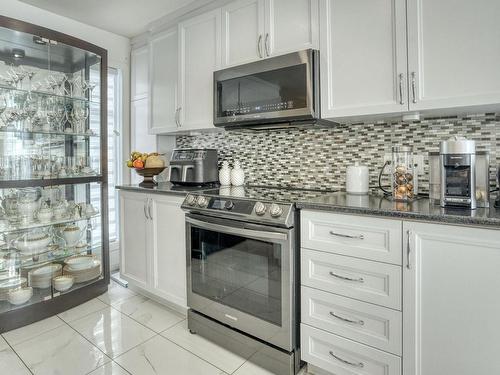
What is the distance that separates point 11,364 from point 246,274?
1.49 metres

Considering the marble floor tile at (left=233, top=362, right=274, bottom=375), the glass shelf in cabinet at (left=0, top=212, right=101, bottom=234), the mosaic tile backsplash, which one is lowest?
the marble floor tile at (left=233, top=362, right=274, bottom=375)

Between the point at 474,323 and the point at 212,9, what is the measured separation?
8.47 feet

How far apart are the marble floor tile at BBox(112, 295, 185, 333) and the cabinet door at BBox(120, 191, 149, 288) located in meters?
0.16

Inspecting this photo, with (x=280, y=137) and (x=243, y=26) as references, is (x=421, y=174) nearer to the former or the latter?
(x=280, y=137)

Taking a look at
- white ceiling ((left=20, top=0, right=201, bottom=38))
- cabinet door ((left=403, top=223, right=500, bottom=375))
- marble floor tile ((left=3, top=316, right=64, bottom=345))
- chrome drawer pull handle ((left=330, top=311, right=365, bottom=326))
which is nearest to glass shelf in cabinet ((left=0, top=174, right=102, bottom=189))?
marble floor tile ((left=3, top=316, right=64, bottom=345))

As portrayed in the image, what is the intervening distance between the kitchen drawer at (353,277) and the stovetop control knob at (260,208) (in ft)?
0.99

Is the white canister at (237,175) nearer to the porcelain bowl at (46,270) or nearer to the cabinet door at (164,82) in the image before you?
the cabinet door at (164,82)

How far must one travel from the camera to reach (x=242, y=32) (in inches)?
84.0

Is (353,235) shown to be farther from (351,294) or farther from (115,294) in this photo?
(115,294)

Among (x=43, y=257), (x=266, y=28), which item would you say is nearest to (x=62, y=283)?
(x=43, y=257)

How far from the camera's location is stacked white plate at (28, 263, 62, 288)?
233 centimetres

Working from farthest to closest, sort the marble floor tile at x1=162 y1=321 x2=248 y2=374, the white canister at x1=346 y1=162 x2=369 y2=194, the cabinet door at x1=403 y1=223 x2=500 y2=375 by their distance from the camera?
the white canister at x1=346 y1=162 x2=369 y2=194 → the marble floor tile at x1=162 y1=321 x2=248 y2=374 → the cabinet door at x1=403 y1=223 x2=500 y2=375

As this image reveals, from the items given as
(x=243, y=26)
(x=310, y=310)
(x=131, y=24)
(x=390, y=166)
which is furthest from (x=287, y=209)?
(x=131, y=24)

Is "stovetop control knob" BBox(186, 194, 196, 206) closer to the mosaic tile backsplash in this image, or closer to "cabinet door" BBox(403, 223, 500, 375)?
the mosaic tile backsplash
